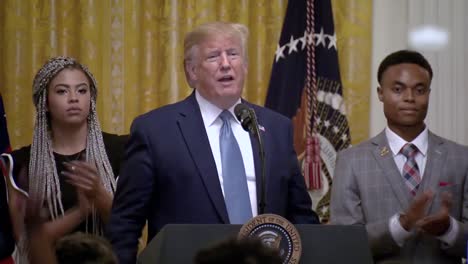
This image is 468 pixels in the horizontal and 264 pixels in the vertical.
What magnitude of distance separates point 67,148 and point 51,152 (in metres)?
0.07

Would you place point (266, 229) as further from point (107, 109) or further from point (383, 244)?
point (107, 109)

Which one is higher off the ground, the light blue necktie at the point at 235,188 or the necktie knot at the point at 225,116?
the necktie knot at the point at 225,116

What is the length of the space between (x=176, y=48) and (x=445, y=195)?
2.16 m

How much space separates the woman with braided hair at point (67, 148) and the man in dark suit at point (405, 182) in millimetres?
1023

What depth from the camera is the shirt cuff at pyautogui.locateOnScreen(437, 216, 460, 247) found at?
4.32 meters

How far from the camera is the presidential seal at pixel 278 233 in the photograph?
3.20 meters

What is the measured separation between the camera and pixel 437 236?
14.3 feet

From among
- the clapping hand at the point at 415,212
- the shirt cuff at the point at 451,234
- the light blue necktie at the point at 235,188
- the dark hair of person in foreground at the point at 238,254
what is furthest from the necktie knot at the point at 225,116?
the dark hair of person in foreground at the point at 238,254

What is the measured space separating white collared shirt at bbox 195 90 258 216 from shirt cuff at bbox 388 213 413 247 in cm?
67

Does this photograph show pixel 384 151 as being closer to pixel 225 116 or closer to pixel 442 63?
pixel 225 116

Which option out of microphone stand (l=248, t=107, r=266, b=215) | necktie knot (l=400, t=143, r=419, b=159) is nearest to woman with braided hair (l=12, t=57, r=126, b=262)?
microphone stand (l=248, t=107, r=266, b=215)

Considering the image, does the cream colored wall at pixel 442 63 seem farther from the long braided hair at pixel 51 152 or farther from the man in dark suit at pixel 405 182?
the long braided hair at pixel 51 152

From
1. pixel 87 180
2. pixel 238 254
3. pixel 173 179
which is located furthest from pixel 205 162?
pixel 238 254

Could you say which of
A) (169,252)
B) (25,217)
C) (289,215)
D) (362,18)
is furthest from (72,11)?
(25,217)
